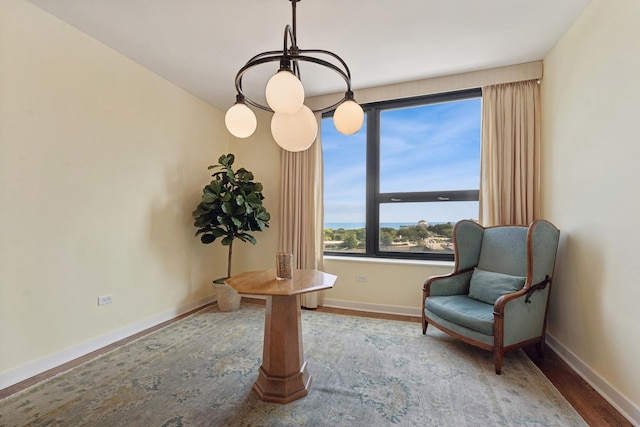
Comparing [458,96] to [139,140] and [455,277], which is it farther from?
[139,140]

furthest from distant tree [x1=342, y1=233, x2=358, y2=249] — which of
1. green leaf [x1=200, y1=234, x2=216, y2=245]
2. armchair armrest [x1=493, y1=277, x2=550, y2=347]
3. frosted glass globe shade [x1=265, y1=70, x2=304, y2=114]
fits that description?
frosted glass globe shade [x1=265, y1=70, x2=304, y2=114]

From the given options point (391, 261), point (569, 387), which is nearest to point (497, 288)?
point (569, 387)

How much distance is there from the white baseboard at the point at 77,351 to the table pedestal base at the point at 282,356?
170 centimetres

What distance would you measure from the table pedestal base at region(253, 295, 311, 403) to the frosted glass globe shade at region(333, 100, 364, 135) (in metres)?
1.17

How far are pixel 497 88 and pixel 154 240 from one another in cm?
418

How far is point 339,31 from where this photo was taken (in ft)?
7.81

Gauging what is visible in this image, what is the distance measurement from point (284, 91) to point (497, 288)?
2448 millimetres

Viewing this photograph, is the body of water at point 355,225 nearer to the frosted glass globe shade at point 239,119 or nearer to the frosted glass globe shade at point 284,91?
the frosted glass globe shade at point 239,119

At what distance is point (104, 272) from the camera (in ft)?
8.42

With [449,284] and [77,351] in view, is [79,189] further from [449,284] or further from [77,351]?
[449,284]

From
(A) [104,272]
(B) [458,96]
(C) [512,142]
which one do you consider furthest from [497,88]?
(A) [104,272]

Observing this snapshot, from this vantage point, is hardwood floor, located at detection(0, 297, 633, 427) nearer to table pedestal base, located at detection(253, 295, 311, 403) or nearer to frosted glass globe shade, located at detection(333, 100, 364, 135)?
table pedestal base, located at detection(253, 295, 311, 403)

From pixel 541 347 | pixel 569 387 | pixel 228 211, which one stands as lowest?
pixel 569 387

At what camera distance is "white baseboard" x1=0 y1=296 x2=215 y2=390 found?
77.4 inches
